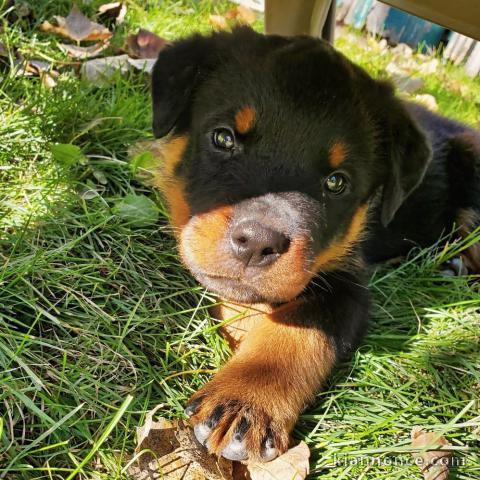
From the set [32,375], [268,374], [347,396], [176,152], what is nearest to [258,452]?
[268,374]

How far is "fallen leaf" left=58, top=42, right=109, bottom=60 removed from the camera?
12.3ft

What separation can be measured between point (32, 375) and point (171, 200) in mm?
1165

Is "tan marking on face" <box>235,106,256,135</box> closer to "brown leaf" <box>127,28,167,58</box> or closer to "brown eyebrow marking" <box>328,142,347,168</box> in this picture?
"brown eyebrow marking" <box>328,142,347,168</box>

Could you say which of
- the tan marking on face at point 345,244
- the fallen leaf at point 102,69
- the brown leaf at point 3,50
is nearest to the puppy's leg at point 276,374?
the tan marking on face at point 345,244

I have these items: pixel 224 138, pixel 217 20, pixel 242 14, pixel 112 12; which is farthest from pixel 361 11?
pixel 224 138

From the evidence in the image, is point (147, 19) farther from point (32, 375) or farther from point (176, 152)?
point (32, 375)

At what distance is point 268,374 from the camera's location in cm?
220

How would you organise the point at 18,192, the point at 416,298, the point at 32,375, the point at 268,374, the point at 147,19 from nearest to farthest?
the point at 32,375
the point at 268,374
the point at 18,192
the point at 416,298
the point at 147,19

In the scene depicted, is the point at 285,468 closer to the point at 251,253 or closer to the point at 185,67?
the point at 251,253

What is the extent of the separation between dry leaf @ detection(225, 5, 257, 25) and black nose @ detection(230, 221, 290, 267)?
3.94 metres

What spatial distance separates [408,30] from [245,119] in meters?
6.03

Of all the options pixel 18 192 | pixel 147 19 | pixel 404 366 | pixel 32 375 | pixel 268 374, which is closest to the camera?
pixel 32 375

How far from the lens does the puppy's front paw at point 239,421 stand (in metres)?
1.96

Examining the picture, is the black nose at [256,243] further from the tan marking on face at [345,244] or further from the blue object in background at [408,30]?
the blue object in background at [408,30]
